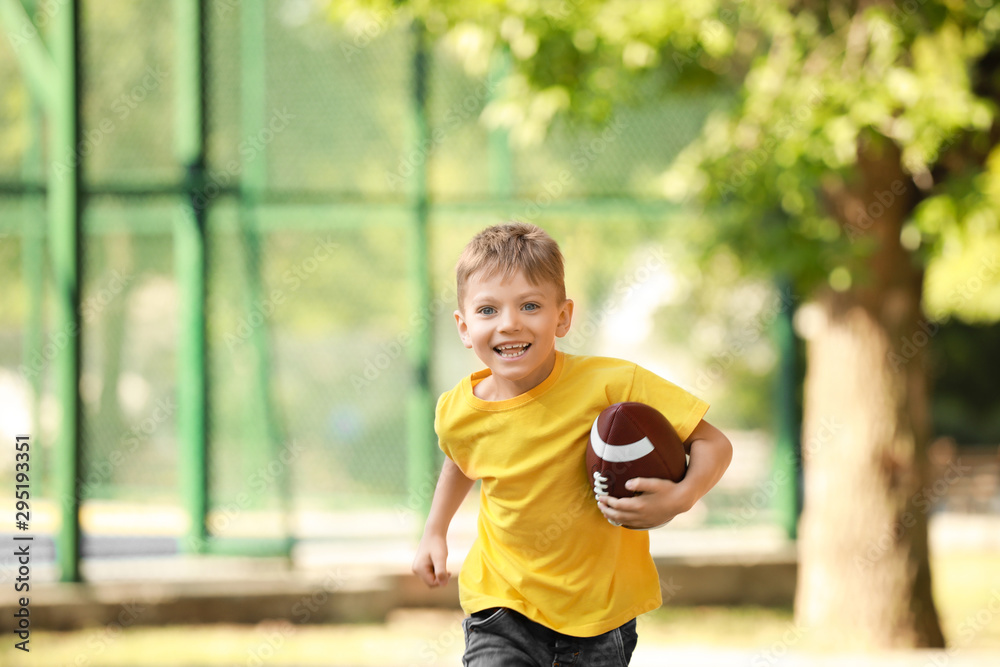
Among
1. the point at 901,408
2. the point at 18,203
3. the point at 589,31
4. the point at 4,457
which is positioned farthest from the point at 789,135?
the point at 4,457

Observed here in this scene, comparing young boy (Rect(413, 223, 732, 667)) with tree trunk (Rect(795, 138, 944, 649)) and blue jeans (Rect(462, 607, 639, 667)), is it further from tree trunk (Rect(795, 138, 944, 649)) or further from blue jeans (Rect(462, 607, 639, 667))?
tree trunk (Rect(795, 138, 944, 649))

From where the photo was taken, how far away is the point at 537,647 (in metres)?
2.56

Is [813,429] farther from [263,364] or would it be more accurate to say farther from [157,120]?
[157,120]

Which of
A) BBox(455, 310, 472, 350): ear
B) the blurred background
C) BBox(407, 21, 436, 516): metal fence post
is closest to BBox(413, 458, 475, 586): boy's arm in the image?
BBox(455, 310, 472, 350): ear

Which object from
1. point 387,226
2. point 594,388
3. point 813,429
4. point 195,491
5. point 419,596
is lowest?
point 419,596

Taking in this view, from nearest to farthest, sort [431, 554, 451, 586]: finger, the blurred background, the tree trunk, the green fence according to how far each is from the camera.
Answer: [431, 554, 451, 586]: finger → the tree trunk → the blurred background → the green fence

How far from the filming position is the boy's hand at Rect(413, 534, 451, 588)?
2732 millimetres

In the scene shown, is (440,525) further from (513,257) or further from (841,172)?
(841,172)

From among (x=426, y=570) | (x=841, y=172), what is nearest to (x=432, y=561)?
(x=426, y=570)

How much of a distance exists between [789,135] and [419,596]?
372cm

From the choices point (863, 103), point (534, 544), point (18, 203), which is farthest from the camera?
Result: point (18, 203)

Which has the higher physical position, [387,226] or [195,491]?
[387,226]

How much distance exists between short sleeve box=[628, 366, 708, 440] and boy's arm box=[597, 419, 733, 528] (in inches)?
3.8

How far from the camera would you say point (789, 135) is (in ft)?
16.6
